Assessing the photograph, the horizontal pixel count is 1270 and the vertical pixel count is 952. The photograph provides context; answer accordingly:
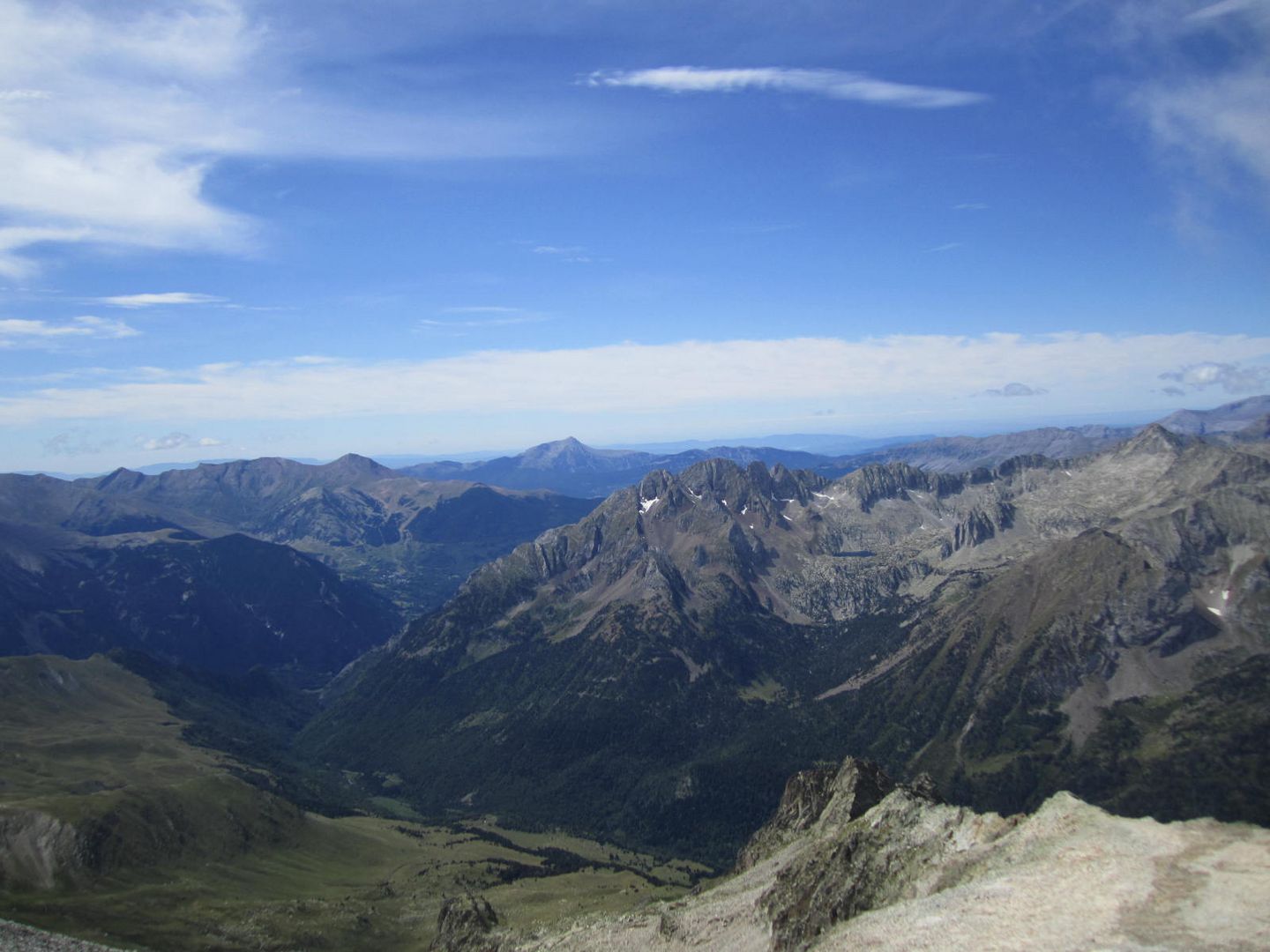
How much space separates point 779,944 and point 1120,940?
41569mm

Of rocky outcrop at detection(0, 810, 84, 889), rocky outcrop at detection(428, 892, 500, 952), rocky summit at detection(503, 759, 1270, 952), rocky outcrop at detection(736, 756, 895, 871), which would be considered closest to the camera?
rocky summit at detection(503, 759, 1270, 952)

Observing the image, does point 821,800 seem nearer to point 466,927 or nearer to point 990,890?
point 466,927

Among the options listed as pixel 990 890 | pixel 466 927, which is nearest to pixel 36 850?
pixel 466 927

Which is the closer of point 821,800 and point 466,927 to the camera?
point 821,800

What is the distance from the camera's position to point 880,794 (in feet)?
415

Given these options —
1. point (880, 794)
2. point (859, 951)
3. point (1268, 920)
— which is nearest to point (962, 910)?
point (859, 951)

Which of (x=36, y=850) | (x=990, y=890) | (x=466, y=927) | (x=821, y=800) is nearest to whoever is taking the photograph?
(x=990, y=890)

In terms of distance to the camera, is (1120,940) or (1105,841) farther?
(1105,841)

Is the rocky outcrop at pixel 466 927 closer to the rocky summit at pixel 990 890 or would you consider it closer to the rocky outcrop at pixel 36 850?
the rocky summit at pixel 990 890

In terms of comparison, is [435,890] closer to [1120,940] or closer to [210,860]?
[210,860]

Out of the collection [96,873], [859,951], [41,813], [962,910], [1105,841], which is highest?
[1105,841]

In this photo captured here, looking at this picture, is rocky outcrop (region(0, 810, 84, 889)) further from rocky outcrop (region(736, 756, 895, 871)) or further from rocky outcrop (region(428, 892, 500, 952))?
rocky outcrop (region(736, 756, 895, 871))

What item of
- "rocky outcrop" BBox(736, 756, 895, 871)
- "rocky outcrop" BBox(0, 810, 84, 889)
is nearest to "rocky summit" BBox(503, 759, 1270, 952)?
"rocky outcrop" BBox(736, 756, 895, 871)

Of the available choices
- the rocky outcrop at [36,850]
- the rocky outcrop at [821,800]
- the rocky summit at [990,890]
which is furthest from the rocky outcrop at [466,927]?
the rocky outcrop at [36,850]
